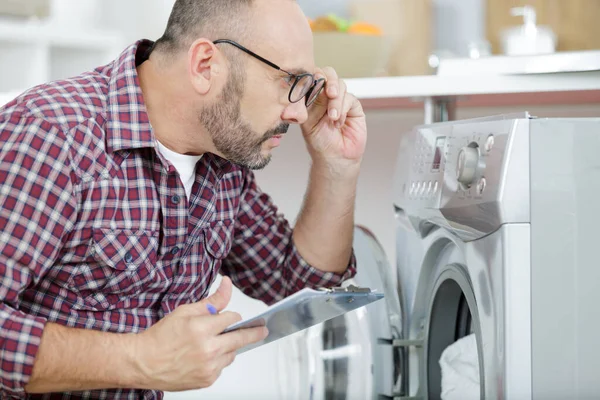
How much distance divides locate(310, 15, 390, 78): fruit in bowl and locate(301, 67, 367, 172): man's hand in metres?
0.42

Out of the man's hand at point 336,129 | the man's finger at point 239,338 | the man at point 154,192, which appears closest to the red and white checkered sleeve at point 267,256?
the man at point 154,192

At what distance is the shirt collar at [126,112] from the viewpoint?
3.94 feet

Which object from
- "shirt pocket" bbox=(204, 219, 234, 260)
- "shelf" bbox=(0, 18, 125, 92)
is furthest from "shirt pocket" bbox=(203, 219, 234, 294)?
"shelf" bbox=(0, 18, 125, 92)

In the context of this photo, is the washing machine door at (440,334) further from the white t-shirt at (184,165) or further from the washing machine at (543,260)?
the white t-shirt at (184,165)

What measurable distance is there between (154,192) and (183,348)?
0.27 metres

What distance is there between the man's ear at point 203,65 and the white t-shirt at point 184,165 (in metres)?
0.12

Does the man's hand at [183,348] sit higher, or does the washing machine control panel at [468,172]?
the washing machine control panel at [468,172]

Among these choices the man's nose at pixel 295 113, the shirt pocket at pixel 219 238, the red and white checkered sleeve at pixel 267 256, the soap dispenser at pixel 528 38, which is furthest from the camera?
the soap dispenser at pixel 528 38

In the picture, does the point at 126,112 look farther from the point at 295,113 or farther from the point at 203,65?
the point at 295,113

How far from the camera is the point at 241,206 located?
153cm

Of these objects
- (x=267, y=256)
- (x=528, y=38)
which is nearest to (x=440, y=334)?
(x=267, y=256)

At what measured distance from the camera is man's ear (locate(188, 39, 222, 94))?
1236mm

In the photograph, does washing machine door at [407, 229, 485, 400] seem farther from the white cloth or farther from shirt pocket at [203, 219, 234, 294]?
shirt pocket at [203, 219, 234, 294]

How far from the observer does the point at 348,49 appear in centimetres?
190
